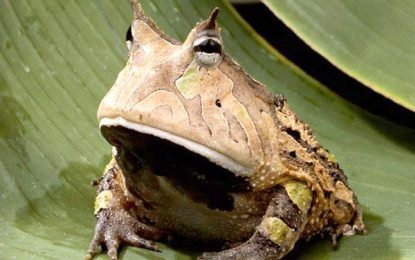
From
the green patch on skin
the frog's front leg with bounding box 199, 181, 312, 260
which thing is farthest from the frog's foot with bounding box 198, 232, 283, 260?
the green patch on skin

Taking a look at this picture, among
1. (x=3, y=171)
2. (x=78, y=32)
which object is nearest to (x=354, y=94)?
(x=78, y=32)

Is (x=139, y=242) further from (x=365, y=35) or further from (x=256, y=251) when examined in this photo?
(x=365, y=35)

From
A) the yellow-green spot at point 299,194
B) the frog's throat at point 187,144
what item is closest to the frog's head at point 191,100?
the frog's throat at point 187,144

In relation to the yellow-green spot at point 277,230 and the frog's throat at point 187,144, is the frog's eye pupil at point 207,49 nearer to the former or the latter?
the frog's throat at point 187,144

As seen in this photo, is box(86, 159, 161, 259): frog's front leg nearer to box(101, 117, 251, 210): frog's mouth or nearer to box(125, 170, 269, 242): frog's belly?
box(125, 170, 269, 242): frog's belly

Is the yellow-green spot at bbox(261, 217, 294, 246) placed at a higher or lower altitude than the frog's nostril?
lower

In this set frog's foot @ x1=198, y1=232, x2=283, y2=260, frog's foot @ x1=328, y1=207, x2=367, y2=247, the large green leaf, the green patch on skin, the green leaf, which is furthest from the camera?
the green leaf

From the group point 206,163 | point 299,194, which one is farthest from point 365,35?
point 206,163
